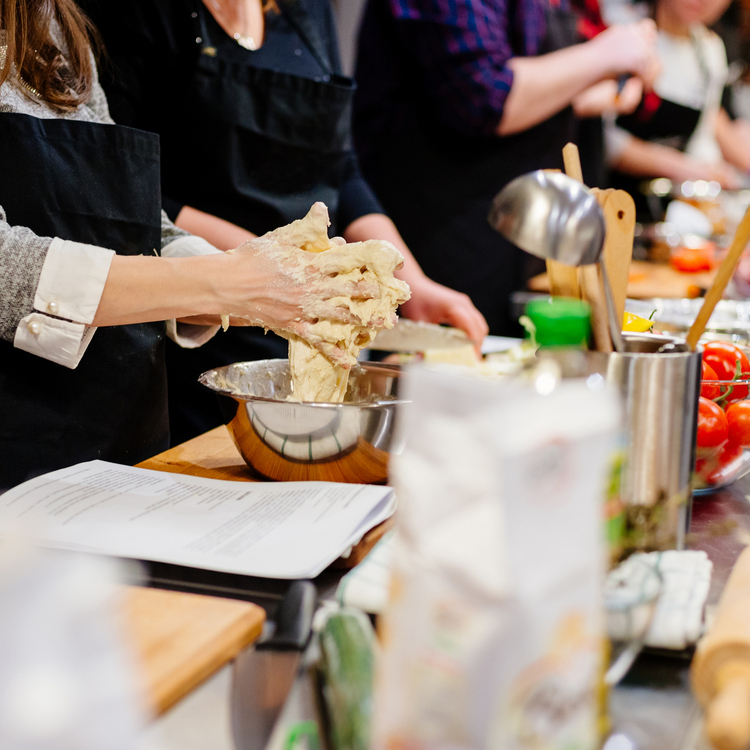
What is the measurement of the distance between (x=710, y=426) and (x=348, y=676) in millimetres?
613

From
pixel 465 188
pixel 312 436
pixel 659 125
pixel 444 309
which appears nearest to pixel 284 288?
pixel 312 436

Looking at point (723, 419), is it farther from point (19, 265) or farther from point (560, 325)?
point (19, 265)

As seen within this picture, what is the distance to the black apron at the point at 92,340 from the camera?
1078 millimetres

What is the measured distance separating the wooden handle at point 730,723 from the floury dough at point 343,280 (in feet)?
1.96

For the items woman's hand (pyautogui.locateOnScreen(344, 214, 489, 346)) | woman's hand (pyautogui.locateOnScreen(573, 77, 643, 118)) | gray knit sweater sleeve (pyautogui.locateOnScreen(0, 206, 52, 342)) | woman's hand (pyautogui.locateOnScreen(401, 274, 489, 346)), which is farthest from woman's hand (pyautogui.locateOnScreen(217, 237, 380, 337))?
woman's hand (pyautogui.locateOnScreen(573, 77, 643, 118))

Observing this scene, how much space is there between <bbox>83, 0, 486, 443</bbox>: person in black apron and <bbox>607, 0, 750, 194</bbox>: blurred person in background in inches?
90.1

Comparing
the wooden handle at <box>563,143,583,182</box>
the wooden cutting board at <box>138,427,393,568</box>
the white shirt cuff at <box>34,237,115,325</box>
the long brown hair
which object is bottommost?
the wooden cutting board at <box>138,427,393,568</box>

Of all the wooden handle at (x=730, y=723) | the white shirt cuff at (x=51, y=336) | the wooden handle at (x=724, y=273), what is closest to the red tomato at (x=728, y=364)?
the wooden handle at (x=724, y=273)

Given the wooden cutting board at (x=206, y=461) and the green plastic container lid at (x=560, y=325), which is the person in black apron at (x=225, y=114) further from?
the green plastic container lid at (x=560, y=325)

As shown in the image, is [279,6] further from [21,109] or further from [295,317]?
[295,317]

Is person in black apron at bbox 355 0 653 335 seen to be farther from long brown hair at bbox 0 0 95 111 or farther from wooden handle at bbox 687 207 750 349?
wooden handle at bbox 687 207 750 349

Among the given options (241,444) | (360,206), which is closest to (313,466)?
(241,444)

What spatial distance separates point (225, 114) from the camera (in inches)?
60.9

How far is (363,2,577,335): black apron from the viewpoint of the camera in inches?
93.1
